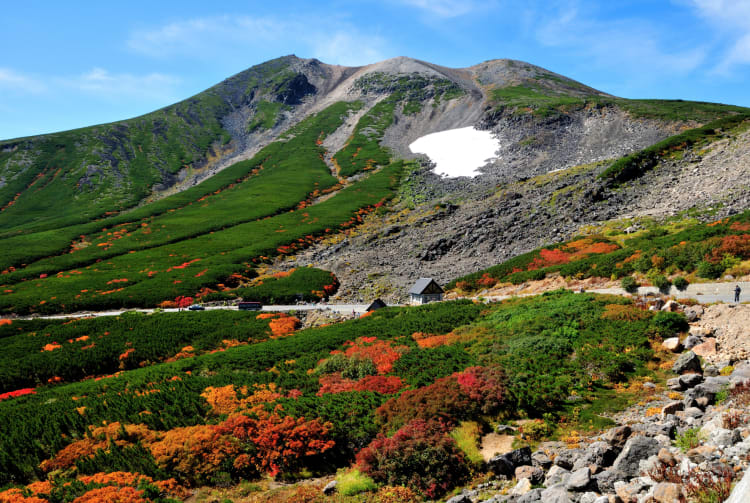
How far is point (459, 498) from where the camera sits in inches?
451

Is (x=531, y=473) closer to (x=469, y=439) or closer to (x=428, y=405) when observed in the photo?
(x=469, y=439)

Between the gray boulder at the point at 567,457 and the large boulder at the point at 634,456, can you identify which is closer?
the large boulder at the point at 634,456

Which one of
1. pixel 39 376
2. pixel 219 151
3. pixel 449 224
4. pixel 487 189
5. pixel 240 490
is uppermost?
pixel 219 151

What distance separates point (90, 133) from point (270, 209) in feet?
469

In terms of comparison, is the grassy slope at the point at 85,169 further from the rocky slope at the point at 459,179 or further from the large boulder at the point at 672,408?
the large boulder at the point at 672,408

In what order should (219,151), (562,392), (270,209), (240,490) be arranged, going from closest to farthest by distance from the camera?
1. (240,490)
2. (562,392)
3. (270,209)
4. (219,151)

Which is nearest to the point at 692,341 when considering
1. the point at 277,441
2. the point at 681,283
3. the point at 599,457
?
the point at 681,283

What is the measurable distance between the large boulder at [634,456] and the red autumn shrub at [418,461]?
5.37 metres

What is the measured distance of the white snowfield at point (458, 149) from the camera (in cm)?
11325

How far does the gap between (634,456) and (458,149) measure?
126 m

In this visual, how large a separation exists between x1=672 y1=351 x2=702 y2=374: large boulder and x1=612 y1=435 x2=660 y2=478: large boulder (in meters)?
10.9

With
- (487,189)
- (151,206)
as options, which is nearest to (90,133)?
(151,206)

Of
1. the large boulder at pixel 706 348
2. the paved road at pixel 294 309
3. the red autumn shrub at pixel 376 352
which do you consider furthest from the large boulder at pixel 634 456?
the paved road at pixel 294 309

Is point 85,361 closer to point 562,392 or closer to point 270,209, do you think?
point 562,392
